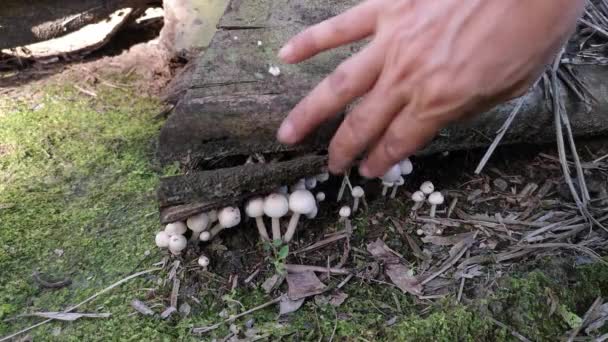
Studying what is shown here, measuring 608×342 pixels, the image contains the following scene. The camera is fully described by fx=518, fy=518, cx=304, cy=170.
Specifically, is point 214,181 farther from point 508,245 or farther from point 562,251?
point 562,251

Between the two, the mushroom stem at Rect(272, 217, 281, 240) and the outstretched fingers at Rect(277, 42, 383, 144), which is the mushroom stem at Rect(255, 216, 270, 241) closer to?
the mushroom stem at Rect(272, 217, 281, 240)

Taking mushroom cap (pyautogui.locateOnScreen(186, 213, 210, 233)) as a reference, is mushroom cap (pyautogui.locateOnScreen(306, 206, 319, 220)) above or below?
below

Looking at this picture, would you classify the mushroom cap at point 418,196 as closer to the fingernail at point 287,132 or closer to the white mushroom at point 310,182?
the white mushroom at point 310,182

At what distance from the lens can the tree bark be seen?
3071 mm

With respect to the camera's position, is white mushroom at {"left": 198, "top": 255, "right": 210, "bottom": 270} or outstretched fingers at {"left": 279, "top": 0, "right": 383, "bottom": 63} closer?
outstretched fingers at {"left": 279, "top": 0, "right": 383, "bottom": 63}

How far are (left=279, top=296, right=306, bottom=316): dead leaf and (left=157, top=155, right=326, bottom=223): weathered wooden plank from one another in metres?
0.38

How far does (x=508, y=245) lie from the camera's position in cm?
190

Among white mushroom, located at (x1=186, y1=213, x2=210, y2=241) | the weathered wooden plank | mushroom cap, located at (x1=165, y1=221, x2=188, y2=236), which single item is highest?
the weathered wooden plank

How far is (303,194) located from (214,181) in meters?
0.31

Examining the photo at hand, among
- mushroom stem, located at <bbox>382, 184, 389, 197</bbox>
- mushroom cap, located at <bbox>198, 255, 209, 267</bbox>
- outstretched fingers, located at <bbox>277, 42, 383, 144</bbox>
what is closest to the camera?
outstretched fingers, located at <bbox>277, 42, 383, 144</bbox>

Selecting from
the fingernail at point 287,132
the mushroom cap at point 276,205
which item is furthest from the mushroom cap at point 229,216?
the fingernail at point 287,132

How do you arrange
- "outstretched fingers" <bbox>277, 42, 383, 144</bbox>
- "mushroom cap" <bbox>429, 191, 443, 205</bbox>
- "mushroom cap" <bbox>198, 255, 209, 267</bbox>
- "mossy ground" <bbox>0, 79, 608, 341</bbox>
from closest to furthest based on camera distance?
"outstretched fingers" <bbox>277, 42, 383, 144</bbox>, "mossy ground" <bbox>0, 79, 608, 341</bbox>, "mushroom cap" <bbox>198, 255, 209, 267</bbox>, "mushroom cap" <bbox>429, 191, 443, 205</bbox>

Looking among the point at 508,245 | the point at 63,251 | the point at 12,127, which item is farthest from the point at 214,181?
the point at 12,127

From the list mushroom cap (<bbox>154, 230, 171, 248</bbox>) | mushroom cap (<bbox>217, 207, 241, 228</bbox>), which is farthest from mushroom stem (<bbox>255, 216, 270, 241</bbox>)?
mushroom cap (<bbox>154, 230, 171, 248</bbox>)
